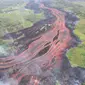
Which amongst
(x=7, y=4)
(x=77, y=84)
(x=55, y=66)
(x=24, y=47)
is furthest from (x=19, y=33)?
(x=7, y=4)

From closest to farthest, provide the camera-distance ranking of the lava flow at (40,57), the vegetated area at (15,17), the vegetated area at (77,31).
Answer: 1. the lava flow at (40,57)
2. the vegetated area at (77,31)
3. the vegetated area at (15,17)

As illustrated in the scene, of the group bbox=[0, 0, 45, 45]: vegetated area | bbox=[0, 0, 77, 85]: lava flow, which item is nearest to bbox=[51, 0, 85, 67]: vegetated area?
bbox=[0, 0, 77, 85]: lava flow

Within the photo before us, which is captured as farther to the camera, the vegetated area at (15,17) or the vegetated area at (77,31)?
the vegetated area at (15,17)

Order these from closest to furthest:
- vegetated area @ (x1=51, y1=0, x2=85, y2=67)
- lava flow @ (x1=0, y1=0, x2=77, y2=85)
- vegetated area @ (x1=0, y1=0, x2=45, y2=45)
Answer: lava flow @ (x1=0, y1=0, x2=77, y2=85) → vegetated area @ (x1=51, y1=0, x2=85, y2=67) → vegetated area @ (x1=0, y1=0, x2=45, y2=45)

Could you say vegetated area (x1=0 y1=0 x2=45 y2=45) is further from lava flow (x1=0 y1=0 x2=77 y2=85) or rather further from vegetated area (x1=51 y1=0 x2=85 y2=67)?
vegetated area (x1=51 y1=0 x2=85 y2=67)

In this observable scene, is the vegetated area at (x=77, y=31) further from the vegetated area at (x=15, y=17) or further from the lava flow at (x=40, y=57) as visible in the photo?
the vegetated area at (x=15, y=17)

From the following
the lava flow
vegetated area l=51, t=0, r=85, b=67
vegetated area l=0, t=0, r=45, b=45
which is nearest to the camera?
the lava flow

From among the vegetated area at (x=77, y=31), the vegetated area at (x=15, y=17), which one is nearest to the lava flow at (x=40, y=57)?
the vegetated area at (x=77, y=31)

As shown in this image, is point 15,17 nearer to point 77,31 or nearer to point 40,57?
point 77,31

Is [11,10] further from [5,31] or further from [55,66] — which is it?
[55,66]
